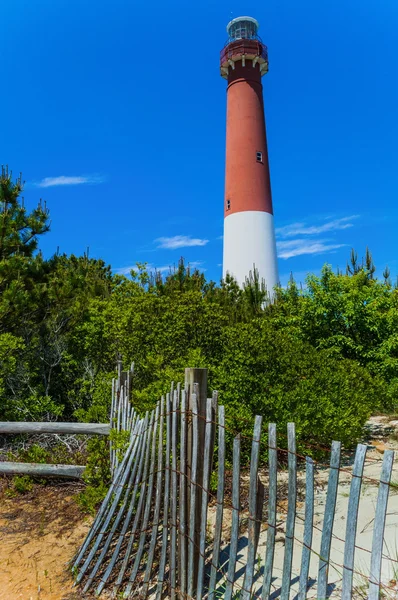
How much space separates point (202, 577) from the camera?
115 inches

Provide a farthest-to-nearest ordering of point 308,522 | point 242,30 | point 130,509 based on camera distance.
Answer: point 242,30, point 130,509, point 308,522

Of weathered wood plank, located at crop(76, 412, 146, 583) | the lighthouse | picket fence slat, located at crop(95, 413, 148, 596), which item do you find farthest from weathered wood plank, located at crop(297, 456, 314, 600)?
the lighthouse

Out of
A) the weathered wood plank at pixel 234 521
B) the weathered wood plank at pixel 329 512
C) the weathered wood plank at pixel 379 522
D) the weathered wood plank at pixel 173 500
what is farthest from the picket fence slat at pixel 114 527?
the weathered wood plank at pixel 379 522

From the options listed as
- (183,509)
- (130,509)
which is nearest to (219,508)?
Result: (183,509)

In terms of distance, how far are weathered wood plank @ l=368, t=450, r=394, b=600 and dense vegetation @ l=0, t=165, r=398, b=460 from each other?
3511 mm

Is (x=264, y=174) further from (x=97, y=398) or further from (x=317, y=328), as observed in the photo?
(x=97, y=398)

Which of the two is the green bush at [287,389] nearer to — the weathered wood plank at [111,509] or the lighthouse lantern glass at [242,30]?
the weathered wood plank at [111,509]

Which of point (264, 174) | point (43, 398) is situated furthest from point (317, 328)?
point (264, 174)

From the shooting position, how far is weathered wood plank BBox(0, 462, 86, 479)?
5.37 metres

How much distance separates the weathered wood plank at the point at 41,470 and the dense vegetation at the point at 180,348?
64 centimetres

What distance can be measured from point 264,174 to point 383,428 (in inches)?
560

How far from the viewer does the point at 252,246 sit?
19.2 meters

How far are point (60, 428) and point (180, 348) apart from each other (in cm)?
223

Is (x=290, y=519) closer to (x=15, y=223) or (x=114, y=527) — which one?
(x=114, y=527)
